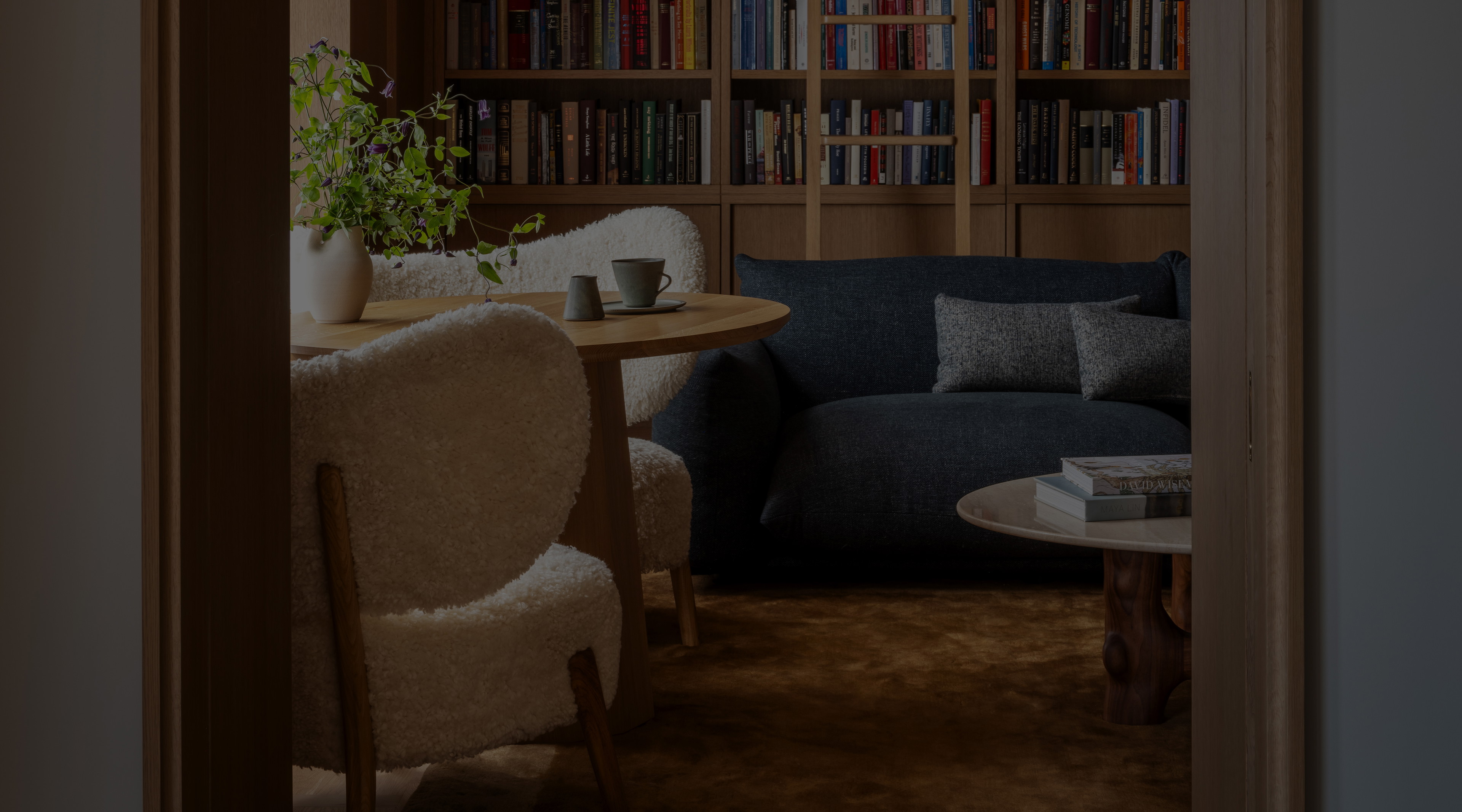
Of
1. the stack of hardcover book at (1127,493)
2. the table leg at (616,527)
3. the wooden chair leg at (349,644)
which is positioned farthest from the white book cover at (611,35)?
the wooden chair leg at (349,644)

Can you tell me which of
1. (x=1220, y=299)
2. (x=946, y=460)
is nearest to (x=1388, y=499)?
(x=1220, y=299)

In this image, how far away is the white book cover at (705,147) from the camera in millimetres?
4422

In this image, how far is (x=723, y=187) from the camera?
4.42 m

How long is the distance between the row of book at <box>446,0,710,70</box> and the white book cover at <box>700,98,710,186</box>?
17 centimetres

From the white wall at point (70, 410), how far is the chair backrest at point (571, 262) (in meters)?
1.65

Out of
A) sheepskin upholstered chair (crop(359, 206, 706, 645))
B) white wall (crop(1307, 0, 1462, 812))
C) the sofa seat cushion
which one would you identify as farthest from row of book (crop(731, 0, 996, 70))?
white wall (crop(1307, 0, 1462, 812))

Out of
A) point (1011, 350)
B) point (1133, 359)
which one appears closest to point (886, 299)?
point (1011, 350)

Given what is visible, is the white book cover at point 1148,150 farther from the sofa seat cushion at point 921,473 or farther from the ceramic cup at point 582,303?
the ceramic cup at point 582,303

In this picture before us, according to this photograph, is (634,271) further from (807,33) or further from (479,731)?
(807,33)

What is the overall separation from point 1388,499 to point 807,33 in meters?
3.68

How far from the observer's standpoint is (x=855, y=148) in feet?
14.5

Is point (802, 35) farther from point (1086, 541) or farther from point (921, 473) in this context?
point (1086, 541)

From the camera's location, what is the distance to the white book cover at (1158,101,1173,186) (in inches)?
172

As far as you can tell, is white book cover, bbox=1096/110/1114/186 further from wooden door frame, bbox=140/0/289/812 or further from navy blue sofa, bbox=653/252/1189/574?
wooden door frame, bbox=140/0/289/812
